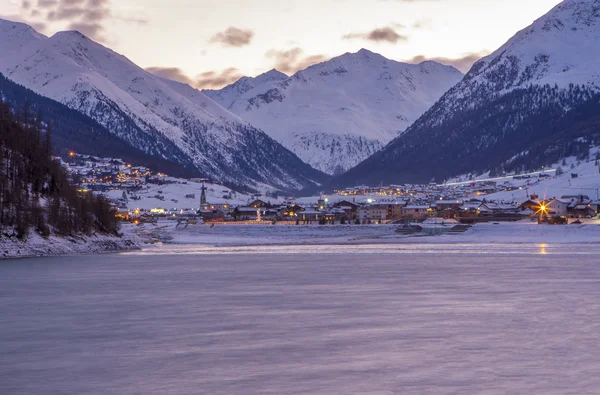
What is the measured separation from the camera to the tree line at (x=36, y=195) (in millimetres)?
82125

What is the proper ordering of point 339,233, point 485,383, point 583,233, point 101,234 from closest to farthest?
point 485,383 → point 101,234 → point 583,233 → point 339,233

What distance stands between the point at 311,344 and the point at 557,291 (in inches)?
708

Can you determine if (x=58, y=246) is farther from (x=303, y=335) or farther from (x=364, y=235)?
(x=364, y=235)

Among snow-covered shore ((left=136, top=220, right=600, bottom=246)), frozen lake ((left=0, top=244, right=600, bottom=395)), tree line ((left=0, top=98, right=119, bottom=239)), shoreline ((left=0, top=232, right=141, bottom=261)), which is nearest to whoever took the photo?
frozen lake ((left=0, top=244, right=600, bottom=395))

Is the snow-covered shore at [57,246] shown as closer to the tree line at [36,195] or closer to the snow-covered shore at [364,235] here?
the tree line at [36,195]

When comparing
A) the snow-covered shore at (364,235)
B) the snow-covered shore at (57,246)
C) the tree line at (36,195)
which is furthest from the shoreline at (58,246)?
the snow-covered shore at (364,235)

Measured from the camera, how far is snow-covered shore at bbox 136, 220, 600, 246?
412 ft

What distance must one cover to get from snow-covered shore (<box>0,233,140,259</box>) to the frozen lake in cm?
3064

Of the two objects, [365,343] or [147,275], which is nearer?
[365,343]

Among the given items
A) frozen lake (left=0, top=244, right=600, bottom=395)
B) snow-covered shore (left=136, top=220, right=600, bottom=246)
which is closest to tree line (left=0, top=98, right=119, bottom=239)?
snow-covered shore (left=136, top=220, right=600, bottom=246)

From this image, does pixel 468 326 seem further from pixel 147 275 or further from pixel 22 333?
pixel 147 275

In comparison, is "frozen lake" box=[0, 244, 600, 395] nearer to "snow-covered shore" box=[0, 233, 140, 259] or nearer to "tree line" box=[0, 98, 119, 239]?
"snow-covered shore" box=[0, 233, 140, 259]

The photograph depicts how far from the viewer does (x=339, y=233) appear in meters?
162

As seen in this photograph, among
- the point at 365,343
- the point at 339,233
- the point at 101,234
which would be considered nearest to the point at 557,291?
the point at 365,343
